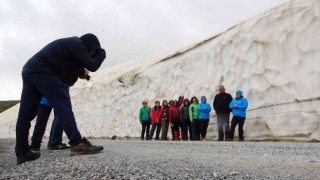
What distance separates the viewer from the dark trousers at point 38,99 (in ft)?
18.0

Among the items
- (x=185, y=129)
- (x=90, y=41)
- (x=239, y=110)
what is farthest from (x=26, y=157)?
(x=185, y=129)

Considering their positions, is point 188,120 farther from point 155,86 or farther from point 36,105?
point 36,105

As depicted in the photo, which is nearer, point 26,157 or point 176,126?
point 26,157

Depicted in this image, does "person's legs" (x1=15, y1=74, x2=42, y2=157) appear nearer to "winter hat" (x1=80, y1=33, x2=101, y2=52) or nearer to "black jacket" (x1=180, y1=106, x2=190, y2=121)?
"winter hat" (x1=80, y1=33, x2=101, y2=52)

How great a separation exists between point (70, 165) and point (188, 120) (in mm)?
11341

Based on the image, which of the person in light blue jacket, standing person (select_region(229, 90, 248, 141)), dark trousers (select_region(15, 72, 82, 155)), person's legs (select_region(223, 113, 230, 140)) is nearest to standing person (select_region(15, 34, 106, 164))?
dark trousers (select_region(15, 72, 82, 155))

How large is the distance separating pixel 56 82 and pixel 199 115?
31.1ft

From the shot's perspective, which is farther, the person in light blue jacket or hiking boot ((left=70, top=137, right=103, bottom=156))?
the person in light blue jacket

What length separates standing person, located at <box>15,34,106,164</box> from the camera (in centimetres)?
549

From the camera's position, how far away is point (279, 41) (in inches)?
575

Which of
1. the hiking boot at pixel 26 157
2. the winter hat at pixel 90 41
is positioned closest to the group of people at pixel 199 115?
the winter hat at pixel 90 41

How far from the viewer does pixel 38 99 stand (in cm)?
573

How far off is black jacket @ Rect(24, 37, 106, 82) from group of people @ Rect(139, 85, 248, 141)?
26.2ft

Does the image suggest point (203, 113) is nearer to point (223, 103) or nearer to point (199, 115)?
point (199, 115)
